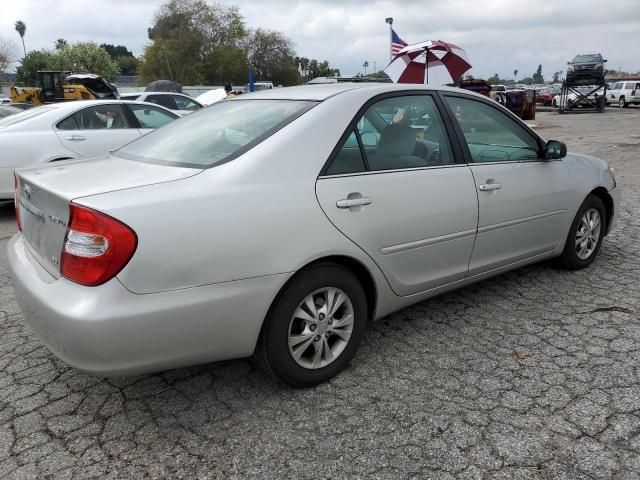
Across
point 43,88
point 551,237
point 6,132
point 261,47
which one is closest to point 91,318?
point 551,237

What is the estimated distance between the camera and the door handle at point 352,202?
8.96 ft

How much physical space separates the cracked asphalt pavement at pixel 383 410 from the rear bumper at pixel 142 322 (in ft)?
1.28

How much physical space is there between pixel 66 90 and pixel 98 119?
55.2ft

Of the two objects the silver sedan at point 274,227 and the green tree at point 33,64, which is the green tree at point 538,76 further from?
the silver sedan at point 274,227

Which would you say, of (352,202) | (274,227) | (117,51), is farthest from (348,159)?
(117,51)

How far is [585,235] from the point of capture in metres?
4.46

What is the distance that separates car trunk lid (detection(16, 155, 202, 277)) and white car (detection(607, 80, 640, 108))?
37.5 metres

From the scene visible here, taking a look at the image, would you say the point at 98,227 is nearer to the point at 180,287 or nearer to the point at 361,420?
the point at 180,287

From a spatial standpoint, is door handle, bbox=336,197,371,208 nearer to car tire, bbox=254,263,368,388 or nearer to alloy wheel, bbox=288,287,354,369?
car tire, bbox=254,263,368,388

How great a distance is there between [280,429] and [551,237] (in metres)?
2.63

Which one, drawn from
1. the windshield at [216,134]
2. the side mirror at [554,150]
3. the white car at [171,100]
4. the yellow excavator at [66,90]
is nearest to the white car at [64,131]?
the windshield at [216,134]

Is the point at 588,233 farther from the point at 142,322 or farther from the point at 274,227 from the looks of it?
the point at 142,322

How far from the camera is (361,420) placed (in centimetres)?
255

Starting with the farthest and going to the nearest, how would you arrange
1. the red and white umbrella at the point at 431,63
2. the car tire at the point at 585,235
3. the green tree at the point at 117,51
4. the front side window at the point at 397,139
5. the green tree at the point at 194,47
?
the green tree at the point at 117,51, the green tree at the point at 194,47, the red and white umbrella at the point at 431,63, the car tire at the point at 585,235, the front side window at the point at 397,139
